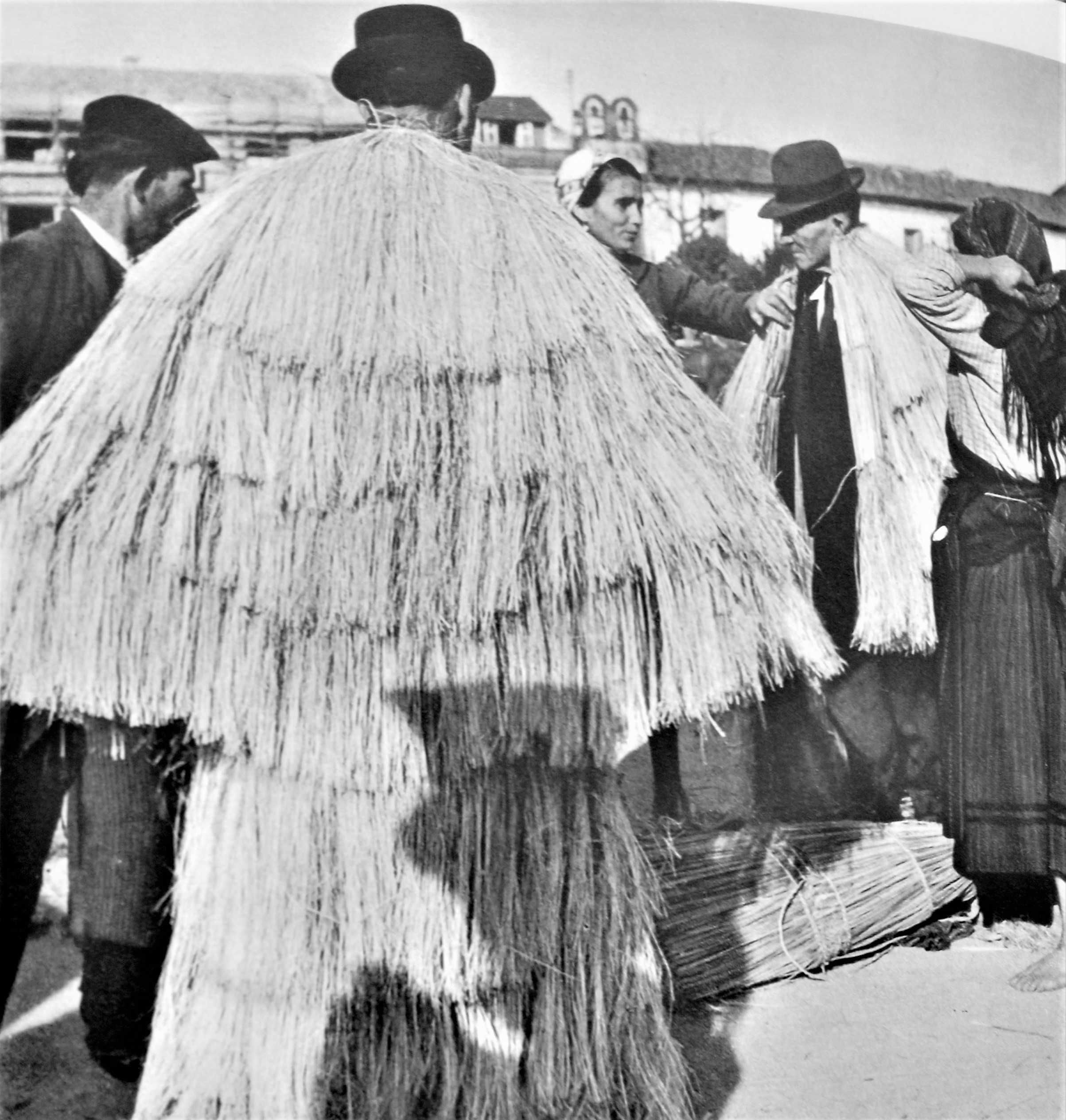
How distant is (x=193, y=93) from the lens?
9.57ft

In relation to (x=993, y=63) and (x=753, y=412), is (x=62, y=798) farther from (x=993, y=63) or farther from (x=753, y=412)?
(x=993, y=63)

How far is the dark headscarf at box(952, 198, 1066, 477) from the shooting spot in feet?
11.8

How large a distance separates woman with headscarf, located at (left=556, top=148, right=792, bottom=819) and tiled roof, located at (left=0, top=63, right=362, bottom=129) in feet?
2.20

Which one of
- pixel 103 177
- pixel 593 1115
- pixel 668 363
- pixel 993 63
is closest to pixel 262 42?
pixel 103 177

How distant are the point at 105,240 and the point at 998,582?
9.51 ft

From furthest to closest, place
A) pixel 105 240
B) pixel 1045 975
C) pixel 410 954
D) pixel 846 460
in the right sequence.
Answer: pixel 1045 975, pixel 846 460, pixel 105 240, pixel 410 954

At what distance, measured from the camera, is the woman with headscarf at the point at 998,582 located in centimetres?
351

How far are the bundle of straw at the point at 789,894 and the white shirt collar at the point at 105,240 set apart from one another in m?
2.18

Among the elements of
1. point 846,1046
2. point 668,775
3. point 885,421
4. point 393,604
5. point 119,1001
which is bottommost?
point 846,1046

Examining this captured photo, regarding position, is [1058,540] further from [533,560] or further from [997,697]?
[533,560]

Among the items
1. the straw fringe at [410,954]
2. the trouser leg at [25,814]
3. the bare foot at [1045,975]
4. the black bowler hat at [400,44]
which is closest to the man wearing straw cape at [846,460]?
the bare foot at [1045,975]

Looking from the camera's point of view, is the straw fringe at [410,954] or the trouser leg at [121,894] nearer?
the straw fringe at [410,954]

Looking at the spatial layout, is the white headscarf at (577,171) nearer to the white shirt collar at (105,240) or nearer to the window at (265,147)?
the window at (265,147)

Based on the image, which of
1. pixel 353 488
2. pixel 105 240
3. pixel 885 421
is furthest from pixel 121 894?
pixel 885 421
